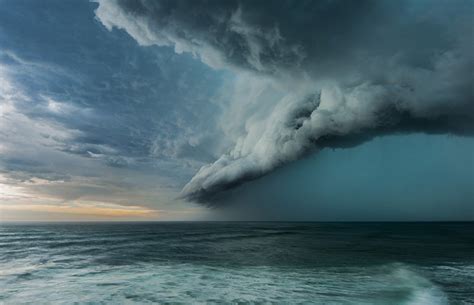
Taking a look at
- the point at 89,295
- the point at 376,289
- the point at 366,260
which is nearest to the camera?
the point at 89,295

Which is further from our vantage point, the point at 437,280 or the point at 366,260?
the point at 366,260

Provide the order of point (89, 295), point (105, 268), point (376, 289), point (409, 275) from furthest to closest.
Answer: point (105, 268) < point (409, 275) < point (376, 289) < point (89, 295)

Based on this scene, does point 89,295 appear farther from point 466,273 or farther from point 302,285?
point 466,273

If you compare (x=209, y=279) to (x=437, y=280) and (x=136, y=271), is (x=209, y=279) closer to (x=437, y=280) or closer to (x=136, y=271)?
(x=136, y=271)

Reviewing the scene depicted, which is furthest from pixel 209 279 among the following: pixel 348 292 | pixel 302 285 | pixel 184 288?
pixel 348 292

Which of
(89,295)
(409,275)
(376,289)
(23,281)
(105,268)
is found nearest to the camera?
(89,295)

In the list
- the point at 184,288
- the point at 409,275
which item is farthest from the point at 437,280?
the point at 184,288

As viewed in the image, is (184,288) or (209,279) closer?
(184,288)

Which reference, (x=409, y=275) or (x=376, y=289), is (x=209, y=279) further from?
(x=409, y=275)

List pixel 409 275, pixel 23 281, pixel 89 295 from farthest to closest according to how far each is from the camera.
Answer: pixel 409 275 < pixel 23 281 < pixel 89 295
